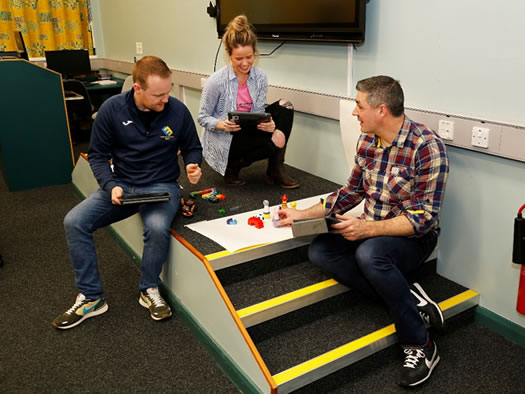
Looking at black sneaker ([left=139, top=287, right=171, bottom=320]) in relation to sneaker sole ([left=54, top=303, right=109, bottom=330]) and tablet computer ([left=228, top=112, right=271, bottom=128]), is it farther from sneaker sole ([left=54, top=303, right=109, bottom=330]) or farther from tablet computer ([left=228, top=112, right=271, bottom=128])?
tablet computer ([left=228, top=112, right=271, bottom=128])

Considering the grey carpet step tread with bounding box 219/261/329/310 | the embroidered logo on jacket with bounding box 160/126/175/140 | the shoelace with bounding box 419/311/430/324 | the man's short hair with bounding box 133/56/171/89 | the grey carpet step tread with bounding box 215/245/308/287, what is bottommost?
the shoelace with bounding box 419/311/430/324

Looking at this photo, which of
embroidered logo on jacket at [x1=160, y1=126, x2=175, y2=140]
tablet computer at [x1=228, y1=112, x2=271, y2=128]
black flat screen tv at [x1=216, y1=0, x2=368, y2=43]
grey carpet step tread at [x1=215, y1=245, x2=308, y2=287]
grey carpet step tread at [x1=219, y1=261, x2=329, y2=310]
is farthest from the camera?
tablet computer at [x1=228, y1=112, x2=271, y2=128]

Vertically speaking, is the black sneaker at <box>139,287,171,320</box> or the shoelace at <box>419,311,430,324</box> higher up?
the shoelace at <box>419,311,430,324</box>

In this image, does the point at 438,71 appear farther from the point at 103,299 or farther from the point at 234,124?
the point at 103,299

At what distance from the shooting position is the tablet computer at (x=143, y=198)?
2172mm

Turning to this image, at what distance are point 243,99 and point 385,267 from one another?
1450 millimetres

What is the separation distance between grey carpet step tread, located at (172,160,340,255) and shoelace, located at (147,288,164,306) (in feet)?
0.92

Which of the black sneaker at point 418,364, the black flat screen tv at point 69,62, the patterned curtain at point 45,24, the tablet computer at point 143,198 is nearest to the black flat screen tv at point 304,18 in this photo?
the tablet computer at point 143,198

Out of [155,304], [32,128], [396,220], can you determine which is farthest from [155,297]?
[32,128]

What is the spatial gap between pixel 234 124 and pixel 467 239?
1304 millimetres

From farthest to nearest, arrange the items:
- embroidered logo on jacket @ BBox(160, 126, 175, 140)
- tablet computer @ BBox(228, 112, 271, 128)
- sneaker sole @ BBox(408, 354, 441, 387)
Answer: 1. tablet computer @ BBox(228, 112, 271, 128)
2. embroidered logo on jacket @ BBox(160, 126, 175, 140)
3. sneaker sole @ BBox(408, 354, 441, 387)

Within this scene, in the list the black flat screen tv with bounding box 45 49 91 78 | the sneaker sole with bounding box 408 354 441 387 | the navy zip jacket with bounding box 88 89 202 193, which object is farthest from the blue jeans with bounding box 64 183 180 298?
the black flat screen tv with bounding box 45 49 91 78

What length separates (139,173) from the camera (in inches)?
93.0

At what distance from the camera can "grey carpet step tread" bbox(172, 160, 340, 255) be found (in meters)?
2.36
